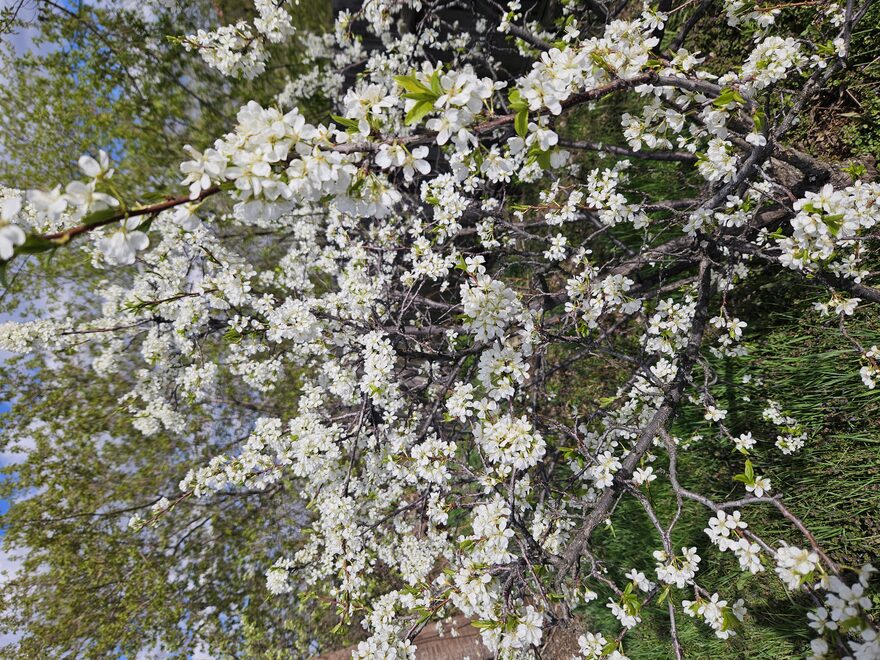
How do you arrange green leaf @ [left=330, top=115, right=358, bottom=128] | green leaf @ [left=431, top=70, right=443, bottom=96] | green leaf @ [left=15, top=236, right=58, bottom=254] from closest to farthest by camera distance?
green leaf @ [left=15, top=236, right=58, bottom=254]
green leaf @ [left=431, top=70, right=443, bottom=96]
green leaf @ [left=330, top=115, right=358, bottom=128]

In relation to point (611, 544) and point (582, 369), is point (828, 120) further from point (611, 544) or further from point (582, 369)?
point (611, 544)

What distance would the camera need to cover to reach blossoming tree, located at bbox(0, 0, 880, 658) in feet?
3.73

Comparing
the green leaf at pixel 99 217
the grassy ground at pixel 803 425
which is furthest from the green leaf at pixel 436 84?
the grassy ground at pixel 803 425

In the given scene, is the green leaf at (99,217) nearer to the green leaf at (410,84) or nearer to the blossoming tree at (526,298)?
the blossoming tree at (526,298)

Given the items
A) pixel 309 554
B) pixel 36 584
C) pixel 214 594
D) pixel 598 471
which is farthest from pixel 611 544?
pixel 36 584

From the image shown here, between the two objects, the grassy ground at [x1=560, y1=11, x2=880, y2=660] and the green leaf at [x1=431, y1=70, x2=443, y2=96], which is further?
the grassy ground at [x1=560, y1=11, x2=880, y2=660]

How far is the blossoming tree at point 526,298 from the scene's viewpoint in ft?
3.73

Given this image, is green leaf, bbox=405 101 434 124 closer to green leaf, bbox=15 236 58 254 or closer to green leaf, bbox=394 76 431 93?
green leaf, bbox=394 76 431 93

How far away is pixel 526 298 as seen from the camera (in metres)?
3.01

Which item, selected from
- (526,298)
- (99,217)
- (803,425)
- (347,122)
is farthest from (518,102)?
(803,425)

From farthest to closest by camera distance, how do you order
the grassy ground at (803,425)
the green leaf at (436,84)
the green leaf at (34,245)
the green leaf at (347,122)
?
the grassy ground at (803,425)
the green leaf at (347,122)
the green leaf at (436,84)
the green leaf at (34,245)

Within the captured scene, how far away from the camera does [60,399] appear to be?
609 centimetres

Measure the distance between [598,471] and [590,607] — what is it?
3055 millimetres

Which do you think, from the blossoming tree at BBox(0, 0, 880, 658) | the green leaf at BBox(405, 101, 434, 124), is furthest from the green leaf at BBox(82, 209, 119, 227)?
the green leaf at BBox(405, 101, 434, 124)
